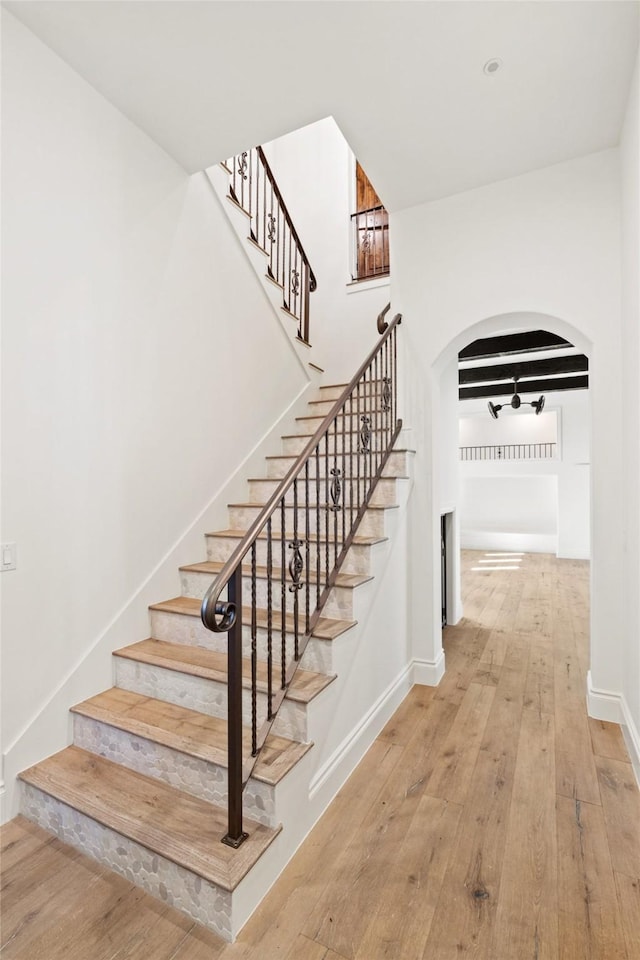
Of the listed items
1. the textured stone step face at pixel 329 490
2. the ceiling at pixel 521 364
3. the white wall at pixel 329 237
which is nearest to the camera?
the textured stone step face at pixel 329 490

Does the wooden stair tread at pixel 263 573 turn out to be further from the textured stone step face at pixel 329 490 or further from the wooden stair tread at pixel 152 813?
the wooden stair tread at pixel 152 813

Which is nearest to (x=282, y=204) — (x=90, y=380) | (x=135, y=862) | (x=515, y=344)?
(x=90, y=380)

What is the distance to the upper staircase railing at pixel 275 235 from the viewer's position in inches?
152

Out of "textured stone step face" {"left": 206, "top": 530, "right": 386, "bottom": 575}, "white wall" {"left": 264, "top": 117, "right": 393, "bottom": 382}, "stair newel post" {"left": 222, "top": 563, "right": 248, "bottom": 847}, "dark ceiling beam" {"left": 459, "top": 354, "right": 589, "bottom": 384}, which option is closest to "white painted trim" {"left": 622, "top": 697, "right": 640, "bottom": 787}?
"textured stone step face" {"left": 206, "top": 530, "right": 386, "bottom": 575}

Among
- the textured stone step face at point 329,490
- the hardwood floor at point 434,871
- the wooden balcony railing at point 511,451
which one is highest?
the wooden balcony railing at point 511,451

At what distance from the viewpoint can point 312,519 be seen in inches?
121

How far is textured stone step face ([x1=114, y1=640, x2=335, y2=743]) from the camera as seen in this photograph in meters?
1.90

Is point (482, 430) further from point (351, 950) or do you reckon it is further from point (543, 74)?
Answer: point (351, 950)

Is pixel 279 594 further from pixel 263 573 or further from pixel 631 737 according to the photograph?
pixel 631 737

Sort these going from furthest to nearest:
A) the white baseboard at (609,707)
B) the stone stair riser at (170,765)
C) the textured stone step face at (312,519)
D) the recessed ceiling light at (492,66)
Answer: the textured stone step face at (312,519)
the white baseboard at (609,707)
the recessed ceiling light at (492,66)
the stone stair riser at (170,765)

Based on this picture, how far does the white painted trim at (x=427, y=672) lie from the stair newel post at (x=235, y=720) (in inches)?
72.7

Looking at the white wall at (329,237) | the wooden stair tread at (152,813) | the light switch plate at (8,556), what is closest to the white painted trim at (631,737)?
the wooden stair tread at (152,813)

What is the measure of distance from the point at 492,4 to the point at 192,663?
3143 mm

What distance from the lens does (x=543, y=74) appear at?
2.21 metres
